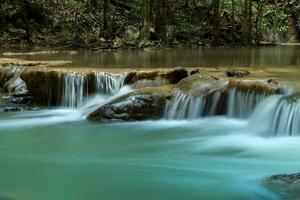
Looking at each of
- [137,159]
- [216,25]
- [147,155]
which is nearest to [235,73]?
[147,155]

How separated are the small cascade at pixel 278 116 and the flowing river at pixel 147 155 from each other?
0.05ft

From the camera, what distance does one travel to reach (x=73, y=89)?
1127 cm

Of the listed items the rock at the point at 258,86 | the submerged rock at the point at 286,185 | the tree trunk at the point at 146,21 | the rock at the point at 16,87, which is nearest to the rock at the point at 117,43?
the tree trunk at the point at 146,21

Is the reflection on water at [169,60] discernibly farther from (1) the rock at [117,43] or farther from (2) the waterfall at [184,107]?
(1) the rock at [117,43]

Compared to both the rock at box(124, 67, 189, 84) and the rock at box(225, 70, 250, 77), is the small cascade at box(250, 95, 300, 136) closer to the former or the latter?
the rock at box(225, 70, 250, 77)

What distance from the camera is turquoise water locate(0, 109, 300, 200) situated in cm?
616

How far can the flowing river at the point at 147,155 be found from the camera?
6.18 meters

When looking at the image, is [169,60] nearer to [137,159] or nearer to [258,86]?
[258,86]

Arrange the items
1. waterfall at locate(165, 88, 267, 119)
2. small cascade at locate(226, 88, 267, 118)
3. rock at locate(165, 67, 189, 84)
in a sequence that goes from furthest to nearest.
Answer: rock at locate(165, 67, 189, 84), waterfall at locate(165, 88, 267, 119), small cascade at locate(226, 88, 267, 118)

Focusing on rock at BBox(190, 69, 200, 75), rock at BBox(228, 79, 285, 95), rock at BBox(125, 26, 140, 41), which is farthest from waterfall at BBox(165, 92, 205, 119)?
rock at BBox(125, 26, 140, 41)

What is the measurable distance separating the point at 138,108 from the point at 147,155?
2.23 m

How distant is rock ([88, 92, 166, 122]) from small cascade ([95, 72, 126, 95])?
1174 mm

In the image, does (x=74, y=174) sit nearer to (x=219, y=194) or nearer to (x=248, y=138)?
(x=219, y=194)

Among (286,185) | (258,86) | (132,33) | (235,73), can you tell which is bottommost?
(286,185)
